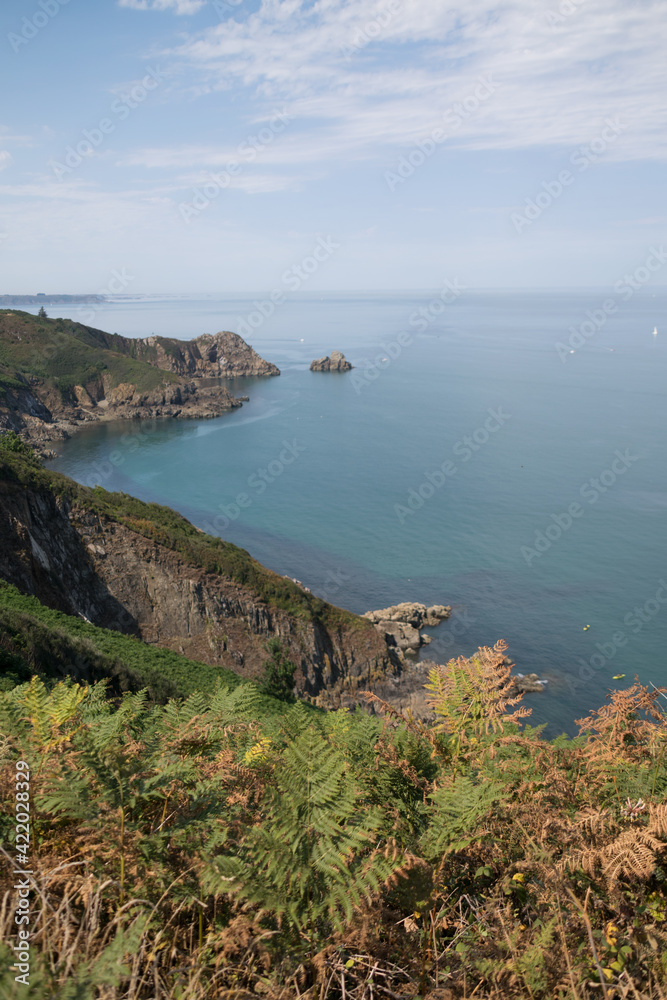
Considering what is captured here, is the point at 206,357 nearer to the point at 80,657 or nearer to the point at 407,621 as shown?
the point at 407,621

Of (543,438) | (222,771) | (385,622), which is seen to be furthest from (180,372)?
(222,771)

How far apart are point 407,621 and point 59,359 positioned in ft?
340

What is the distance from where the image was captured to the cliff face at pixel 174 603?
32500mm

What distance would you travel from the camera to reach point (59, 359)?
118 m

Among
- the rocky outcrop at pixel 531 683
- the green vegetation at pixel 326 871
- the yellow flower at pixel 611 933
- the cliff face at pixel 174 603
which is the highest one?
the green vegetation at pixel 326 871

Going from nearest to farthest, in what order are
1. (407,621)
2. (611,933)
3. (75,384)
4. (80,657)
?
(611,933), (80,657), (407,621), (75,384)

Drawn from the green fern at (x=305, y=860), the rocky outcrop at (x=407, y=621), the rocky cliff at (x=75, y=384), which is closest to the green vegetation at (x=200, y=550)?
the rocky outcrop at (x=407, y=621)

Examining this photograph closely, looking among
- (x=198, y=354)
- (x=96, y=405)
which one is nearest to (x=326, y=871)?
(x=96, y=405)

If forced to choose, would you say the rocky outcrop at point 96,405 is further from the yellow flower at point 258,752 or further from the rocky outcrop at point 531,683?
the yellow flower at point 258,752

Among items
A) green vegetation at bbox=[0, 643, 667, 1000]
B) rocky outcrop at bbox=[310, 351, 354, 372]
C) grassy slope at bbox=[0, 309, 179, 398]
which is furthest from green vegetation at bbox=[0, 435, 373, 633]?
rocky outcrop at bbox=[310, 351, 354, 372]

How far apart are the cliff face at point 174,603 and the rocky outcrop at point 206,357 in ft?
370

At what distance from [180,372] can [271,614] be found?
11917cm

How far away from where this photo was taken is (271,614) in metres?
34.2

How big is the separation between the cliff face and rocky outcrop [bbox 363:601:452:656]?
3.87 m
